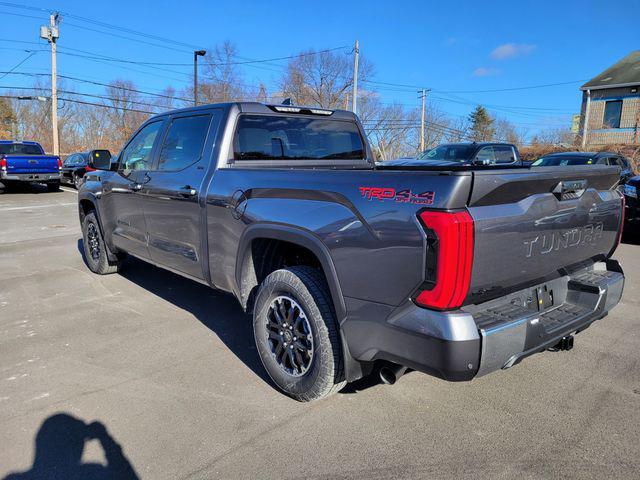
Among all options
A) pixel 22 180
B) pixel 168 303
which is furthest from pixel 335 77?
pixel 168 303

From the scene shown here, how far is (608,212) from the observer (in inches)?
125

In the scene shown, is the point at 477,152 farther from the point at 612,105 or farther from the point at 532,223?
the point at 612,105

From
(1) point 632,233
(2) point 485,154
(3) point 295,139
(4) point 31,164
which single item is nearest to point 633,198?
(1) point 632,233

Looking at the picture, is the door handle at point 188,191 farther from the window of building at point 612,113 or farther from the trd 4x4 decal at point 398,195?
the window of building at point 612,113

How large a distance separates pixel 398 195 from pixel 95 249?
5.30 m

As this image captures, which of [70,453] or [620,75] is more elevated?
[620,75]

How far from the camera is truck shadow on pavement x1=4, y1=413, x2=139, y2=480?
2.45 metres

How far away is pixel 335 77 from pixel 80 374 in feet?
150

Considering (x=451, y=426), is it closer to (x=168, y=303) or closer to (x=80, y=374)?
(x=80, y=374)

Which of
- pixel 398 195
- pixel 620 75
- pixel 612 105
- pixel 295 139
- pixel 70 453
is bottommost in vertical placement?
pixel 70 453

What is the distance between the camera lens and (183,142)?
424 centimetres

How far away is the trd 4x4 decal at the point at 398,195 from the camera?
7.24ft

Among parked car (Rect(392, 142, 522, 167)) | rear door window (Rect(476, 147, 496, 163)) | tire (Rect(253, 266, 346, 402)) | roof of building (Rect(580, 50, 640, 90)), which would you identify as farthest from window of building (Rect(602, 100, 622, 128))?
tire (Rect(253, 266, 346, 402))

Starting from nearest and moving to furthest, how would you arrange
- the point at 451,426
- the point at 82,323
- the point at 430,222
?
the point at 430,222, the point at 451,426, the point at 82,323
